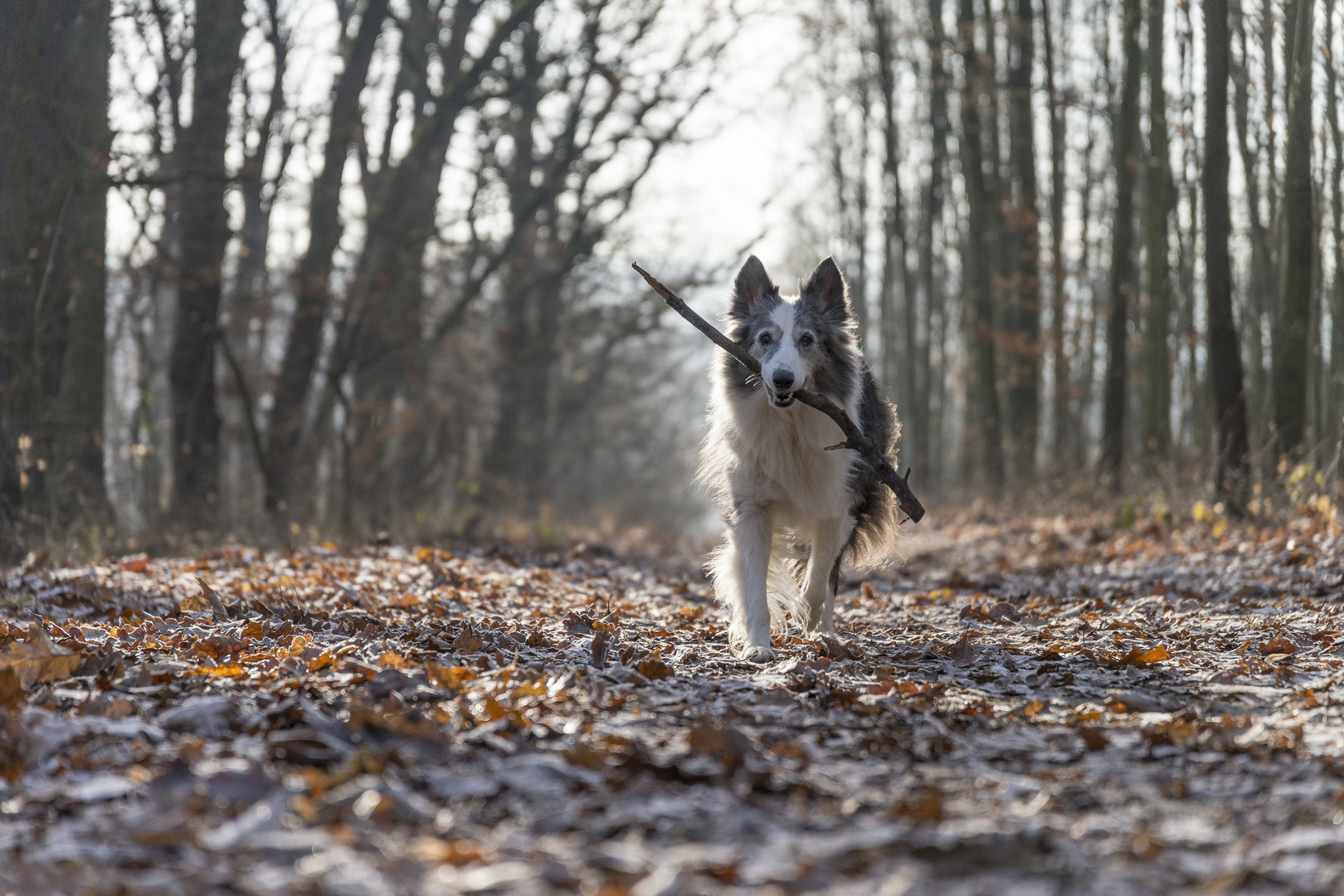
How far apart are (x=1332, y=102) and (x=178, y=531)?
1335cm

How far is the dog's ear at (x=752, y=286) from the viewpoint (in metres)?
6.44

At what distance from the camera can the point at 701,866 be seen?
267 cm

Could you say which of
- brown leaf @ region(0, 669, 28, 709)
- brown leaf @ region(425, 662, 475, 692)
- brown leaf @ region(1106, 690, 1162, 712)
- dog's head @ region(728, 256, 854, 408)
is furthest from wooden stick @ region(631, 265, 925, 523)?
brown leaf @ region(0, 669, 28, 709)

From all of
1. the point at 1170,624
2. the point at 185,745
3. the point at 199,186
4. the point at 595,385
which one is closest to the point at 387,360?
the point at 199,186

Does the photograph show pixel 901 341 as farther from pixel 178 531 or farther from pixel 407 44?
pixel 178 531

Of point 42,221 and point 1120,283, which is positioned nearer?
point 42,221

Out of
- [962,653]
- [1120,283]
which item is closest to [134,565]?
[962,653]

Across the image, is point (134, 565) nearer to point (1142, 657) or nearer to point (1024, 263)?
point (1142, 657)

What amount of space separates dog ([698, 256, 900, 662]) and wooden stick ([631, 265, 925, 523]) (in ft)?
0.35

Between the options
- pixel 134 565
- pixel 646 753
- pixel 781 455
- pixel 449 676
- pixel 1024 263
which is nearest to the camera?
pixel 646 753

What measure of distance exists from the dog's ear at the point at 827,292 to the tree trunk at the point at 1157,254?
8.56 metres

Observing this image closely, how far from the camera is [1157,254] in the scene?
13586mm

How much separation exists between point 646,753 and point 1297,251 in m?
9.42

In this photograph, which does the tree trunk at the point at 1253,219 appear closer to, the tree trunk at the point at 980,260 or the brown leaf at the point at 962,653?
the tree trunk at the point at 980,260
